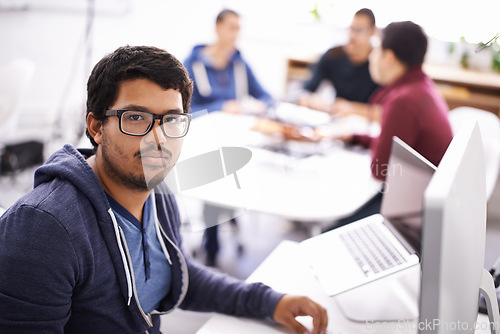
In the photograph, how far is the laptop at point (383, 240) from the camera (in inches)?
41.1

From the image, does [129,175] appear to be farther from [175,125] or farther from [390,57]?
[390,57]

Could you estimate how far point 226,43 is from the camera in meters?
2.73

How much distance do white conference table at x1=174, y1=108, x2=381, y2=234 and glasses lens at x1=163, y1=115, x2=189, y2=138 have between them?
0.91ft

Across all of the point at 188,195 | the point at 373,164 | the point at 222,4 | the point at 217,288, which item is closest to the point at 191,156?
the point at 188,195

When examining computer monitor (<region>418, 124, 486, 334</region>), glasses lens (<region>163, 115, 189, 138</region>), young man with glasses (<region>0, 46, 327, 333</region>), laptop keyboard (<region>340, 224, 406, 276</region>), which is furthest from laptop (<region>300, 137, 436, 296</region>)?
glasses lens (<region>163, 115, 189, 138</region>)

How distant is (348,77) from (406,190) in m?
1.94

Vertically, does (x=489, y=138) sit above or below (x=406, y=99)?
below

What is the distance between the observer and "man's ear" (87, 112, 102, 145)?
949 mm

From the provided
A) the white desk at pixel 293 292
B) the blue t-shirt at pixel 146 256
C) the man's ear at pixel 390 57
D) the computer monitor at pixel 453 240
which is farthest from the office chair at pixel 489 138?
the blue t-shirt at pixel 146 256

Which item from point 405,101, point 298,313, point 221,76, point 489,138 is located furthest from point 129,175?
point 221,76

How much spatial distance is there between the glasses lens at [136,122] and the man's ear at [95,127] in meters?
0.08

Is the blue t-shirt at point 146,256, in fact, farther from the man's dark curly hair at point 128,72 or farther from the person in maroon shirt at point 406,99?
the person in maroon shirt at point 406,99

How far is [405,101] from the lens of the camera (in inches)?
68.5

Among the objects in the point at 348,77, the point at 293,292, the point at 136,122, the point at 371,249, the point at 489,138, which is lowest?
the point at 293,292
